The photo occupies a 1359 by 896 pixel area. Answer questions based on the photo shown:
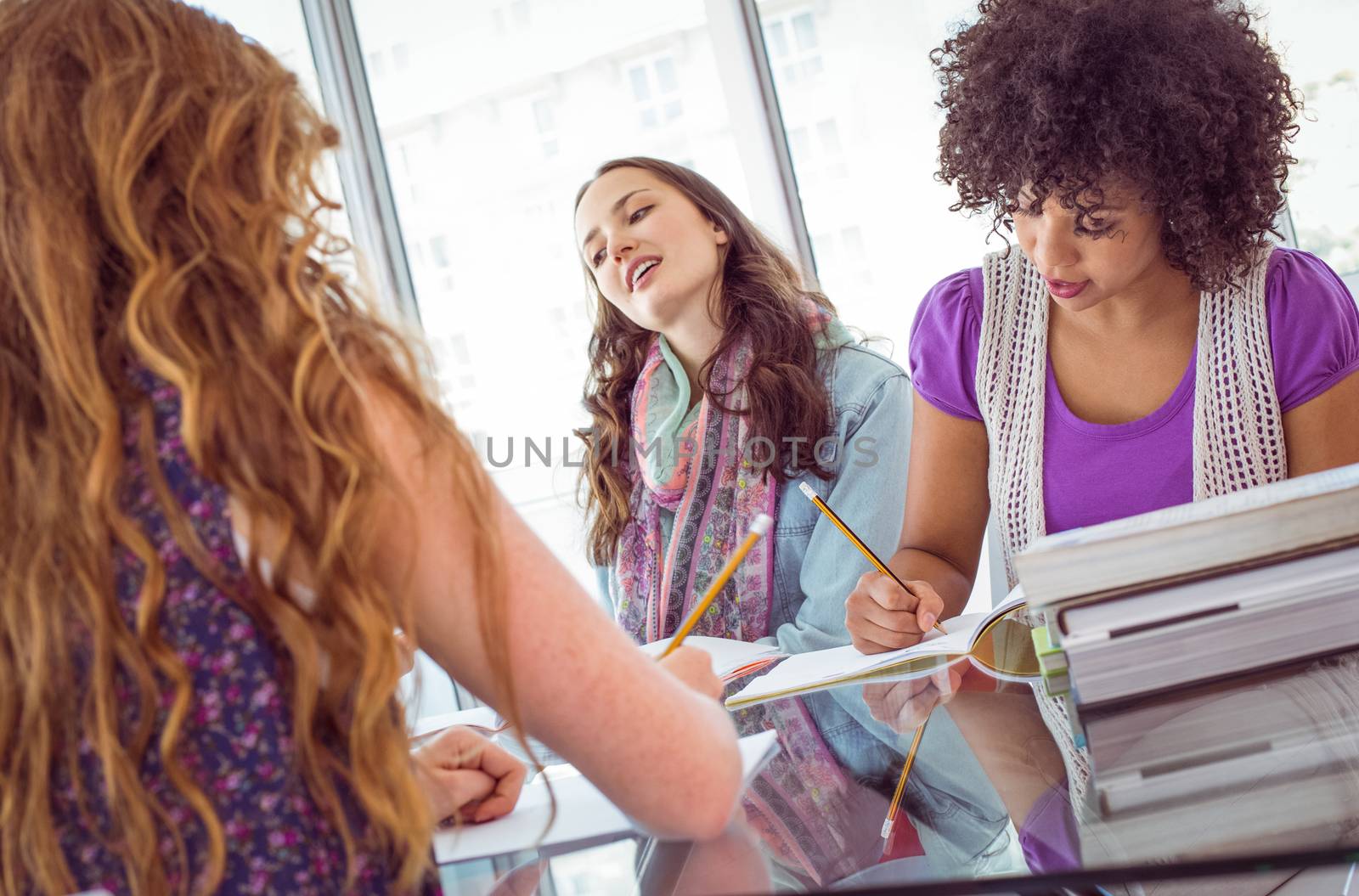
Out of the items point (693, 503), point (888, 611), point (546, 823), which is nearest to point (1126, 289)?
point (888, 611)

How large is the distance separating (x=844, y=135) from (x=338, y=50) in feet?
5.40

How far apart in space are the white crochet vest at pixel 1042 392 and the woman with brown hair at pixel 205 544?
0.97 m

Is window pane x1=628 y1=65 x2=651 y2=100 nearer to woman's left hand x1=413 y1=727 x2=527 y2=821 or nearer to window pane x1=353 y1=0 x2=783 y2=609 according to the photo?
window pane x1=353 y1=0 x2=783 y2=609

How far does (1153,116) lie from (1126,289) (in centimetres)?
23

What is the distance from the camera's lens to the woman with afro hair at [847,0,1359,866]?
1.26 metres

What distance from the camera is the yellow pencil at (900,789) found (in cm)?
64

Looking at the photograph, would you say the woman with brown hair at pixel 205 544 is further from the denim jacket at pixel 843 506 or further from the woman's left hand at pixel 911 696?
the denim jacket at pixel 843 506

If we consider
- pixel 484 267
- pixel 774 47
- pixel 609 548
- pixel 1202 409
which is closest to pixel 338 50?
pixel 484 267

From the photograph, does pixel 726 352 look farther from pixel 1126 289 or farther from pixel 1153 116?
pixel 1153 116

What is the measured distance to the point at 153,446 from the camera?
56 cm

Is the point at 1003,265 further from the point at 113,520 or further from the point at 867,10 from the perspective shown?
the point at 867,10

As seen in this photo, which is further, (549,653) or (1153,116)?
(1153,116)

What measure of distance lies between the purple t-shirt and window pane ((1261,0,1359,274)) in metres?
1.61

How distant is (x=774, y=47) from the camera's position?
332 cm
